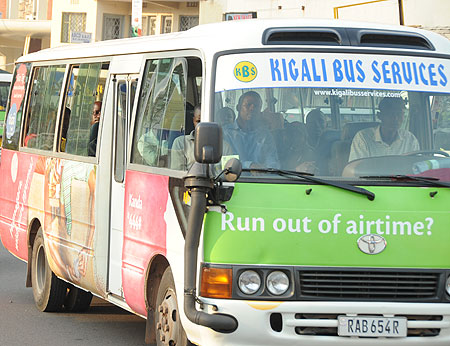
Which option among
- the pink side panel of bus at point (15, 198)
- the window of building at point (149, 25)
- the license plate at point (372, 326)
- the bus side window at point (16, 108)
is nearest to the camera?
the license plate at point (372, 326)

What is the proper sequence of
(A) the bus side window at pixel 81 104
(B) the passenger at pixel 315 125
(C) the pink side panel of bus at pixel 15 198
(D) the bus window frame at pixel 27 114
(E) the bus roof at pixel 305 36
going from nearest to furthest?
(B) the passenger at pixel 315 125
(E) the bus roof at pixel 305 36
(A) the bus side window at pixel 81 104
(D) the bus window frame at pixel 27 114
(C) the pink side panel of bus at pixel 15 198

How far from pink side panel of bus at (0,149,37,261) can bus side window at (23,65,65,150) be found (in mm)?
226

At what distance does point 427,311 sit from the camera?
6.18 m

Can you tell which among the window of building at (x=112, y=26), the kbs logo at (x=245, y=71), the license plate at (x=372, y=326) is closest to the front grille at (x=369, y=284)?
the license plate at (x=372, y=326)

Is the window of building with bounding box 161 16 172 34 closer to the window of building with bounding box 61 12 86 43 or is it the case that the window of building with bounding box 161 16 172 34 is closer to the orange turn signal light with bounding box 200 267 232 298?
the window of building with bounding box 61 12 86 43

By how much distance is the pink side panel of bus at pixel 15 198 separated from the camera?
35.6ft

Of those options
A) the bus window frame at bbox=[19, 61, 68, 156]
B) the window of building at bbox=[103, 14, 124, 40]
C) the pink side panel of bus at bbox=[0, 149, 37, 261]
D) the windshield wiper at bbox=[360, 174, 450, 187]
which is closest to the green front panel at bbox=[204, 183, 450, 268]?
the windshield wiper at bbox=[360, 174, 450, 187]

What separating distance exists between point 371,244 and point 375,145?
0.75 metres

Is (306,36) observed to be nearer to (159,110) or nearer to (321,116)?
(321,116)

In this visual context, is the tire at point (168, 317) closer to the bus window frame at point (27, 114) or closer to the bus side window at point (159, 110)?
the bus side window at point (159, 110)

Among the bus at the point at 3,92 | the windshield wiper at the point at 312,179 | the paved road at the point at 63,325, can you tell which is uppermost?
the bus at the point at 3,92

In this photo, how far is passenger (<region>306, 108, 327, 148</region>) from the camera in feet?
21.7

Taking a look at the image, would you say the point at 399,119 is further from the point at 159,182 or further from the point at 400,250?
the point at 159,182

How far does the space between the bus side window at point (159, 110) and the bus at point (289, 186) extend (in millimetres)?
15
